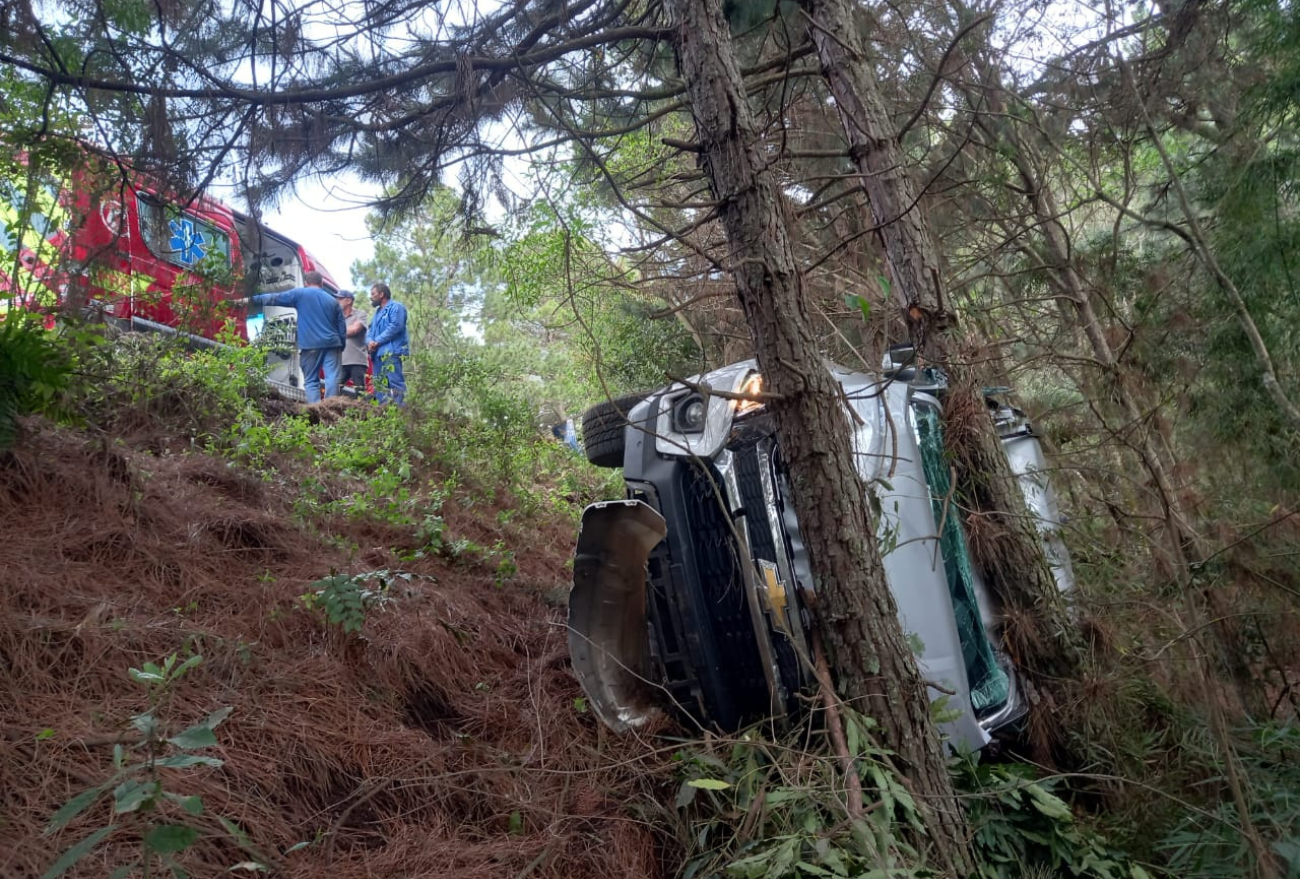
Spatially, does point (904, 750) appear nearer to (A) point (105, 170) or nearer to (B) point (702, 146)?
(B) point (702, 146)

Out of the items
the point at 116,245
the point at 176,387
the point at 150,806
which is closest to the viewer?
the point at 150,806

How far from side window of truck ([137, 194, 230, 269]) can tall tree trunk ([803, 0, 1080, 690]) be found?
329cm

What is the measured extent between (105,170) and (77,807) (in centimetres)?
322

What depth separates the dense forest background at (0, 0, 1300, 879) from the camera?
3.57 meters

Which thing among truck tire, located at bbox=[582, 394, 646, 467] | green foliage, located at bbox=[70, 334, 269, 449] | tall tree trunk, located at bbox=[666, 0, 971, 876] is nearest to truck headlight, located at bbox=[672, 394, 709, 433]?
tall tree trunk, located at bbox=[666, 0, 971, 876]

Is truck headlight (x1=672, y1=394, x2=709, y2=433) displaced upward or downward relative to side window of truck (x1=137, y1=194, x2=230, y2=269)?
downward

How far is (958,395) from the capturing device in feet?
17.2

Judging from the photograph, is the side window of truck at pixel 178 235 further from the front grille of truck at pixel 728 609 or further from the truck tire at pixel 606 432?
the front grille of truck at pixel 728 609

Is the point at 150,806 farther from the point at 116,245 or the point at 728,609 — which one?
the point at 116,245

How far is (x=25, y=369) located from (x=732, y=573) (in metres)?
3.31

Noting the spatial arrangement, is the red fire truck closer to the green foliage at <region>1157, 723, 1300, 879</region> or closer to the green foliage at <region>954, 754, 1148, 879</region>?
the green foliage at <region>954, 754, 1148, 879</region>

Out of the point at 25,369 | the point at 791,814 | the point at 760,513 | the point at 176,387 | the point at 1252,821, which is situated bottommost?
the point at 1252,821

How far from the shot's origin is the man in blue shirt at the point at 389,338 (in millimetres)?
8867

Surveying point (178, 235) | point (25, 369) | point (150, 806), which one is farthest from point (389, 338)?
point (150, 806)
